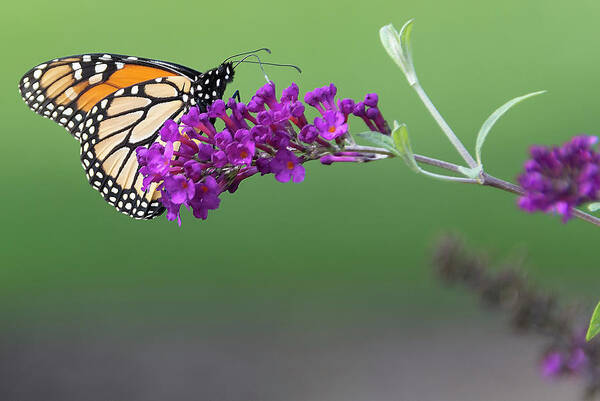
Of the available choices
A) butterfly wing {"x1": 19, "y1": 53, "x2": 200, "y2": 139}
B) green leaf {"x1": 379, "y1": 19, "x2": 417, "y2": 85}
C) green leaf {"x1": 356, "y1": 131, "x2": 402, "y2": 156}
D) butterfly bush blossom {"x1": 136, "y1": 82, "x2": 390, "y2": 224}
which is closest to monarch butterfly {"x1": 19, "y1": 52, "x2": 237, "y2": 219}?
butterfly wing {"x1": 19, "y1": 53, "x2": 200, "y2": 139}

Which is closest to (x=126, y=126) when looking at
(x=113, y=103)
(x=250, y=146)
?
(x=113, y=103)

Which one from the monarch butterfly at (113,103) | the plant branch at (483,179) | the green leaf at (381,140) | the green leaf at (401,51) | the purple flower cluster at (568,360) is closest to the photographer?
the plant branch at (483,179)

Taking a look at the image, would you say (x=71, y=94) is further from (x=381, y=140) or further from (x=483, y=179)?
(x=483, y=179)

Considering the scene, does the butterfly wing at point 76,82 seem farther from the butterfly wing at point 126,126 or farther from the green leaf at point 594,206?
the green leaf at point 594,206

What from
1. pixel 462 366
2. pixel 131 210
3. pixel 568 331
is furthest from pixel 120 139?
pixel 462 366

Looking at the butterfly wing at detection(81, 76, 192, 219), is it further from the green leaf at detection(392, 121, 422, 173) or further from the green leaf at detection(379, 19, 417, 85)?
the green leaf at detection(392, 121, 422, 173)

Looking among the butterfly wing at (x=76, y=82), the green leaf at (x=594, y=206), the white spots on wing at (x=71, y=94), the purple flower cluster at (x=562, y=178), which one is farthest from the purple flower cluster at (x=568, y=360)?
the white spots on wing at (x=71, y=94)
